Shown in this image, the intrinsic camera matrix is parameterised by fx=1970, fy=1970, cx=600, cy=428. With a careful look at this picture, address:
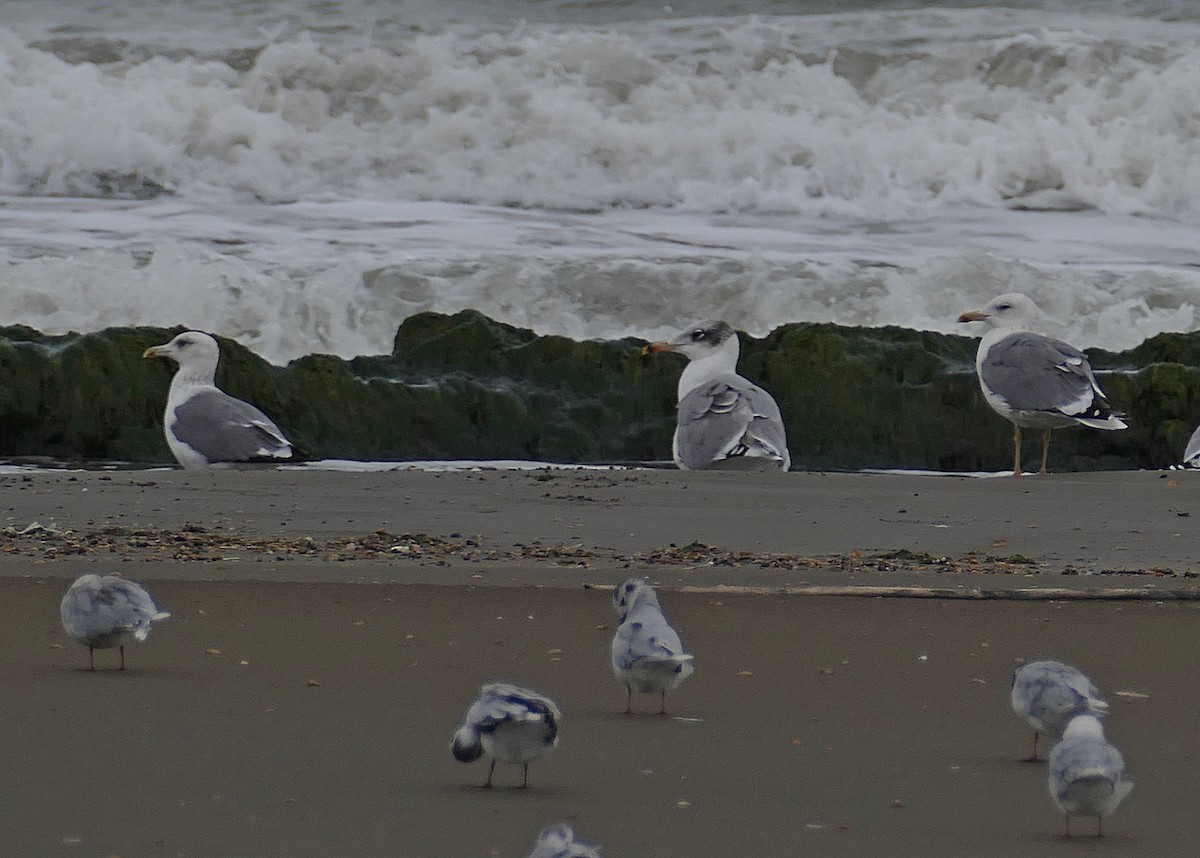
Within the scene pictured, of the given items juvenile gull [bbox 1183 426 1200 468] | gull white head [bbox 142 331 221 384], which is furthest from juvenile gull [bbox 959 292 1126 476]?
gull white head [bbox 142 331 221 384]

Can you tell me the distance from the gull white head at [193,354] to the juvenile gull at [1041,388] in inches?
177

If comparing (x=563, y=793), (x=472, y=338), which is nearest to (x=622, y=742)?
(x=563, y=793)

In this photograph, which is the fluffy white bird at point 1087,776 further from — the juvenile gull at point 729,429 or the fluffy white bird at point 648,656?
the juvenile gull at point 729,429

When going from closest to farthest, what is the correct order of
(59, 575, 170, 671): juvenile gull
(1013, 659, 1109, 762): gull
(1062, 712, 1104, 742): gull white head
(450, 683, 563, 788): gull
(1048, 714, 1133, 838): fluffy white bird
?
(1048, 714, 1133, 838): fluffy white bird
(1062, 712, 1104, 742): gull white head
(450, 683, 563, 788): gull
(1013, 659, 1109, 762): gull
(59, 575, 170, 671): juvenile gull

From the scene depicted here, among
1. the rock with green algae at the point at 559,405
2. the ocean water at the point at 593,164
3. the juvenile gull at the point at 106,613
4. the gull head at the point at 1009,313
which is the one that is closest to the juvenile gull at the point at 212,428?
the rock with green algae at the point at 559,405

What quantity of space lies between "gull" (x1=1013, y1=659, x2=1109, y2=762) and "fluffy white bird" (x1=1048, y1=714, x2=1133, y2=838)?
21.7 inches

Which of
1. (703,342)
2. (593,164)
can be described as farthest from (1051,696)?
(593,164)

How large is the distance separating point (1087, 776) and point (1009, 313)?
9023 millimetres

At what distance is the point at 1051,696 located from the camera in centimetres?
365

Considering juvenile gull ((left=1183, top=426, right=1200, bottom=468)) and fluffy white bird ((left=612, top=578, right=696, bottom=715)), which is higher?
fluffy white bird ((left=612, top=578, right=696, bottom=715))

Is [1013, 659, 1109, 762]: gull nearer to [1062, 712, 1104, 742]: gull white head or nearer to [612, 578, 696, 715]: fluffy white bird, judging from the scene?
[1062, 712, 1104, 742]: gull white head

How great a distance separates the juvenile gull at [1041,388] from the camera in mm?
10977

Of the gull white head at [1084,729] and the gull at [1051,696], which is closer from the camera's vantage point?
the gull white head at [1084,729]

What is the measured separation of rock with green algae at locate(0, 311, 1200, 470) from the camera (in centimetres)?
1201
